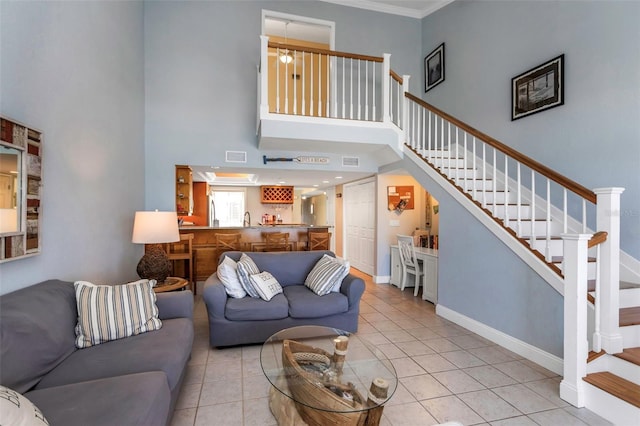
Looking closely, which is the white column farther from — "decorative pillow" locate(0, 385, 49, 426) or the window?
the window

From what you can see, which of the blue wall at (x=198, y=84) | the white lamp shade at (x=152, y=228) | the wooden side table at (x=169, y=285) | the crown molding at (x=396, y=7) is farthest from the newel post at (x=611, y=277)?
the crown molding at (x=396, y=7)

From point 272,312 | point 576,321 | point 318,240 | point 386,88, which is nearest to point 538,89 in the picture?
point 386,88

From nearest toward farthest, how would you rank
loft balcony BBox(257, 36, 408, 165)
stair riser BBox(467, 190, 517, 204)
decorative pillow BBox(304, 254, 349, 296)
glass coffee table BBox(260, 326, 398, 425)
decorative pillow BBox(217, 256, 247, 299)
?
glass coffee table BBox(260, 326, 398, 425), decorative pillow BBox(217, 256, 247, 299), decorative pillow BBox(304, 254, 349, 296), stair riser BBox(467, 190, 517, 204), loft balcony BBox(257, 36, 408, 165)

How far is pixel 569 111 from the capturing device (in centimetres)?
344

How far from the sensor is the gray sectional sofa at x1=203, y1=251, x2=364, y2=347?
→ 117 inches

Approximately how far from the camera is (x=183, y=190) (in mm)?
5273

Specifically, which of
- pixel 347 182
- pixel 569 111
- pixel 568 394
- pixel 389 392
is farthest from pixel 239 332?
pixel 347 182

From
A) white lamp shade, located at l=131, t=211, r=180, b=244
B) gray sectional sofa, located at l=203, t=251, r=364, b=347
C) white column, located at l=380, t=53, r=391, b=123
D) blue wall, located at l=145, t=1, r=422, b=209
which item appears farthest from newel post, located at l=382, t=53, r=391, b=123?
white lamp shade, located at l=131, t=211, r=180, b=244

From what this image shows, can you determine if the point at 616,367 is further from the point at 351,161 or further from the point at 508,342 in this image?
the point at 351,161

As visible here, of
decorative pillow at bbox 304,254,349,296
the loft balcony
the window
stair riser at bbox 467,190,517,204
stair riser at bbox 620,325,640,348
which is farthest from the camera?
the window

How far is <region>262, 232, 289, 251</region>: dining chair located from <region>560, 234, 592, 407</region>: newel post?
14.0 feet

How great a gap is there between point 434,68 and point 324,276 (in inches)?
180

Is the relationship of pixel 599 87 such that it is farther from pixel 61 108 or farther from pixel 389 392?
pixel 61 108

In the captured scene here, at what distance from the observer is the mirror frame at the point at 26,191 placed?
5.78 ft
